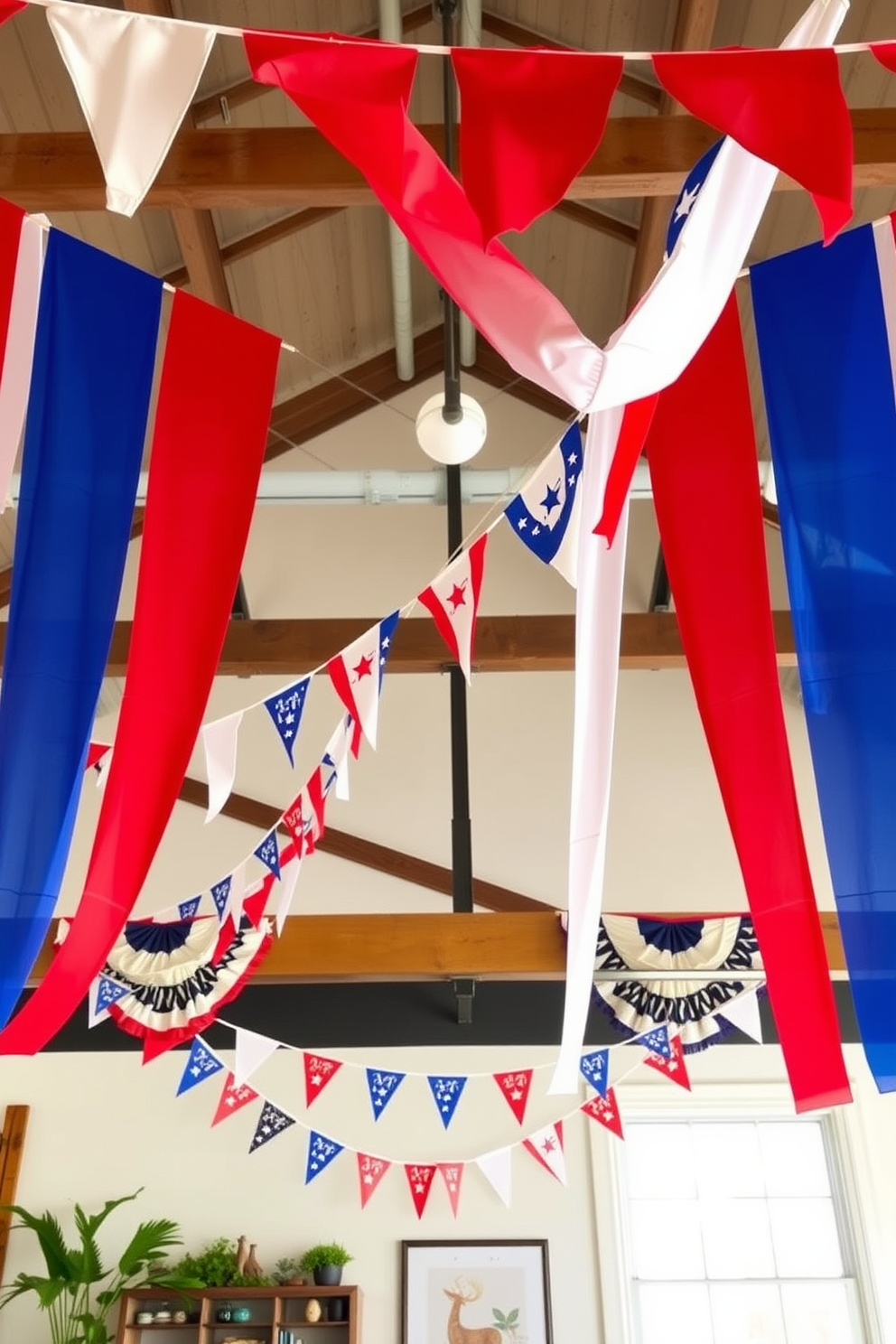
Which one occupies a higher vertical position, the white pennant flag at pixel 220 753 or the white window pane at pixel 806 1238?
the white pennant flag at pixel 220 753

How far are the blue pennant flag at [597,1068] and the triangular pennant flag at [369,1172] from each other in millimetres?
1307

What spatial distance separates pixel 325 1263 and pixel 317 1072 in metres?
1.19

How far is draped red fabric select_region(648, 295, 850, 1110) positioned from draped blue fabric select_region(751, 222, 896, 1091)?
8 cm

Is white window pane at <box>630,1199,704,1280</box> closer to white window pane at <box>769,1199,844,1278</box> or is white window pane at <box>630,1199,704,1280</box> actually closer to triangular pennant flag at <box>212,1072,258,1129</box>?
white window pane at <box>769,1199,844,1278</box>

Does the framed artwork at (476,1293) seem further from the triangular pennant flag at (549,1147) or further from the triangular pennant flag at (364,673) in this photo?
the triangular pennant flag at (364,673)

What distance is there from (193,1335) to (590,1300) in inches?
77.3

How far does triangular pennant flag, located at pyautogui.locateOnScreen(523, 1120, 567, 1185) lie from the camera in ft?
18.7

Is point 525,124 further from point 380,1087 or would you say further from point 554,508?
point 380,1087

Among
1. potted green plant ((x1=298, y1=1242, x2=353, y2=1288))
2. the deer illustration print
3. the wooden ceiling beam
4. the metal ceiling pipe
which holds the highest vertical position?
the metal ceiling pipe

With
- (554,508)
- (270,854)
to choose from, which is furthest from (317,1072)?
(554,508)

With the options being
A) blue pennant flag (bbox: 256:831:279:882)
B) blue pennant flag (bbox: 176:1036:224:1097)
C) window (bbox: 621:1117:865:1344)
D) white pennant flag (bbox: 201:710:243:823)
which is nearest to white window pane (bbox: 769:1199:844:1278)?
window (bbox: 621:1117:865:1344)

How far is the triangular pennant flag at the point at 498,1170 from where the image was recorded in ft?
18.7

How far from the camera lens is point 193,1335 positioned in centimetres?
568

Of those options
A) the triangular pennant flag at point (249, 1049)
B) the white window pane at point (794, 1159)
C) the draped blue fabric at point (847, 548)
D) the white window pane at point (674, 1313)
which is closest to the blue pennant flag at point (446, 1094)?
the triangular pennant flag at point (249, 1049)
